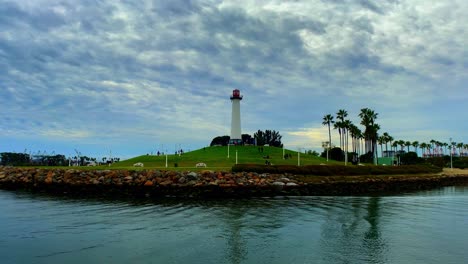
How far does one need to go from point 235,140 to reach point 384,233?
93569 mm

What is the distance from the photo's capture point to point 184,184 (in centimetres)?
4894

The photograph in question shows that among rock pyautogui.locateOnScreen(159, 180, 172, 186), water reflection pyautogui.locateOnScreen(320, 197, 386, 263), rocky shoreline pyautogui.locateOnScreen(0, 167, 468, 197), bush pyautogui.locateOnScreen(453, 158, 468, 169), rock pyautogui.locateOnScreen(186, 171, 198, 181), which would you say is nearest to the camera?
water reflection pyautogui.locateOnScreen(320, 197, 386, 263)

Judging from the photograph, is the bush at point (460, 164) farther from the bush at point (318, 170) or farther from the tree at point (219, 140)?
the tree at point (219, 140)

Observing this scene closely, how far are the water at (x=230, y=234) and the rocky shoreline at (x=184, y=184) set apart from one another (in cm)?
1358

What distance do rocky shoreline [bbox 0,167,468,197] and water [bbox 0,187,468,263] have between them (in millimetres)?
13576

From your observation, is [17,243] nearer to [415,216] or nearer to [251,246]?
[251,246]

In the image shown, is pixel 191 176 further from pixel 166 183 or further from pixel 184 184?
pixel 166 183

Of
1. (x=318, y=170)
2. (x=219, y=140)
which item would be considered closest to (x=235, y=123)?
(x=219, y=140)

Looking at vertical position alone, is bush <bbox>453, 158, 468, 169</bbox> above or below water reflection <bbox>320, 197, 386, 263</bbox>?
above

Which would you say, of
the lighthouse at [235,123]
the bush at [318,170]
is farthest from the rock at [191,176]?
the lighthouse at [235,123]

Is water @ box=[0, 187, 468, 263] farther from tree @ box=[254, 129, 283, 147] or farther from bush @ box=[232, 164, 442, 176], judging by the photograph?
tree @ box=[254, 129, 283, 147]

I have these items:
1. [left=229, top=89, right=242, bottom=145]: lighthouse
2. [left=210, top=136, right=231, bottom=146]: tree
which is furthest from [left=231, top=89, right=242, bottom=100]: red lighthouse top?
[left=210, top=136, right=231, bottom=146]: tree

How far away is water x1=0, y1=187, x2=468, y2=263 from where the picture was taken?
16172 millimetres

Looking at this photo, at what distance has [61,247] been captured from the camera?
1759 cm
